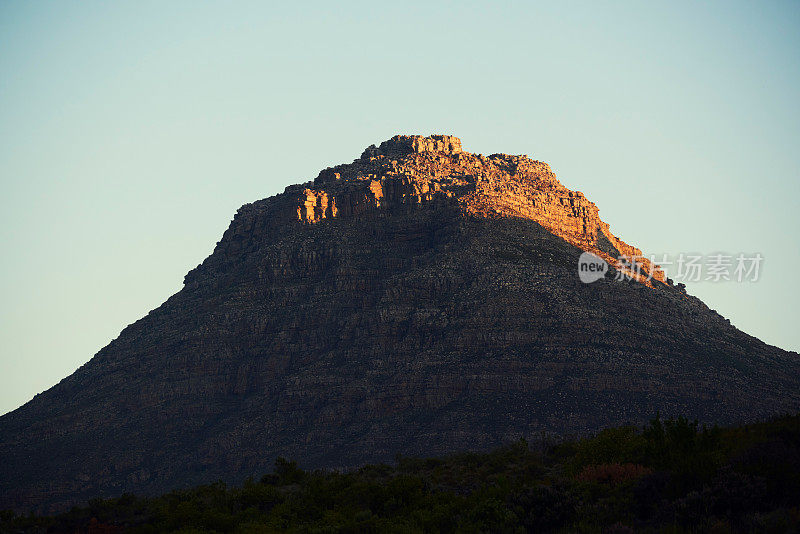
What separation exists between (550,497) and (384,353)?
74134 millimetres

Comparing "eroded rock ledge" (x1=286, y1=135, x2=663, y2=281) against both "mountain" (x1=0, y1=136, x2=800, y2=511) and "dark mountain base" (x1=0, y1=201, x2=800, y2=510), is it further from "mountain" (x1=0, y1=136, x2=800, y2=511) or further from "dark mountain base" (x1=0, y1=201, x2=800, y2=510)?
"dark mountain base" (x1=0, y1=201, x2=800, y2=510)

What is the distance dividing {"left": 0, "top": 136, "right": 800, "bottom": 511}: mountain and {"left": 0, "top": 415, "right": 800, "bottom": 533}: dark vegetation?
3750cm

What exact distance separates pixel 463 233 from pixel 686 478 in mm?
89242

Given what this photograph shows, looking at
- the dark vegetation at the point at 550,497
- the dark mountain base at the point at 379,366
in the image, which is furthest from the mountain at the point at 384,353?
the dark vegetation at the point at 550,497

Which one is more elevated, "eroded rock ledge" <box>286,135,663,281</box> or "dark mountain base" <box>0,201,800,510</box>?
"eroded rock ledge" <box>286,135,663,281</box>

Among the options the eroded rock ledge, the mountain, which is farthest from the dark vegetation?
the eroded rock ledge

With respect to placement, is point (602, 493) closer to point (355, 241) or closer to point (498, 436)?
point (498, 436)

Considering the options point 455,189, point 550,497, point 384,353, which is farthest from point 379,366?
point 550,497

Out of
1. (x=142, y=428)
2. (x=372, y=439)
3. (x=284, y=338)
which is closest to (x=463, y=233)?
(x=284, y=338)

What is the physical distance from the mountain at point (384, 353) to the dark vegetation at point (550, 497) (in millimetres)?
37499

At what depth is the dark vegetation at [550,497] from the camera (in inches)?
1344

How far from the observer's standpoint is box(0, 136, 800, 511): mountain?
96.6 m

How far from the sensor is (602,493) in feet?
134

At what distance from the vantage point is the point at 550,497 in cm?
3875
